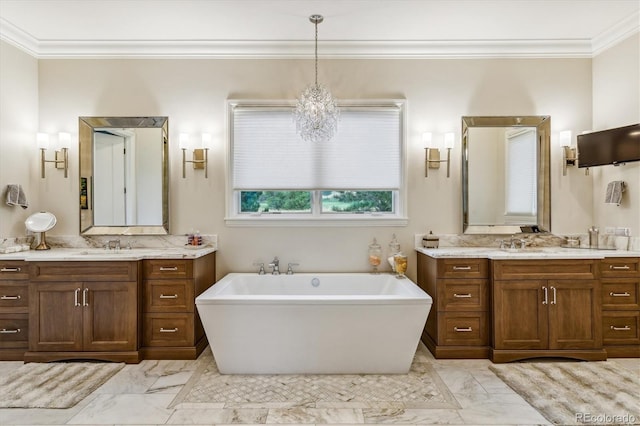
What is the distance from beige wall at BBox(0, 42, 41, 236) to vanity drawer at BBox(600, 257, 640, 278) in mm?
5200

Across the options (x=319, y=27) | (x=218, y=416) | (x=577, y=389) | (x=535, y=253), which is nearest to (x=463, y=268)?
(x=535, y=253)

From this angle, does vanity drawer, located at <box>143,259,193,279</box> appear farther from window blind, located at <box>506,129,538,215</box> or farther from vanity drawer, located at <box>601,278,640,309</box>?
vanity drawer, located at <box>601,278,640,309</box>

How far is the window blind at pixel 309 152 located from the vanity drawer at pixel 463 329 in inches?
54.2

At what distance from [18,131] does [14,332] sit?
5.92 feet

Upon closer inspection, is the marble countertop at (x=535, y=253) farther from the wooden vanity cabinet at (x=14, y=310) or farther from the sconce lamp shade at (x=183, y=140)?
the wooden vanity cabinet at (x=14, y=310)

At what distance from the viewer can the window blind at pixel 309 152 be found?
3.72 metres

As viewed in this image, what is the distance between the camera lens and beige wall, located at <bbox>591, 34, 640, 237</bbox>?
3266mm

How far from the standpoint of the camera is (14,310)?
3.12m

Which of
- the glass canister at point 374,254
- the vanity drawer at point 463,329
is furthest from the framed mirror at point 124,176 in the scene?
the vanity drawer at point 463,329

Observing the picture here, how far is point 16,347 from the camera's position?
10.3 feet

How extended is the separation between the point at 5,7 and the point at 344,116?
2.92 meters

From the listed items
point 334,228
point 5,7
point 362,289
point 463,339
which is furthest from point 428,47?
point 5,7

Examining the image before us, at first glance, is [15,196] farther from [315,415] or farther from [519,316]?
[519,316]

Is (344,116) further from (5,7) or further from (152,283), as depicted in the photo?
(5,7)
